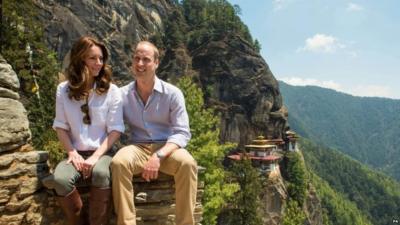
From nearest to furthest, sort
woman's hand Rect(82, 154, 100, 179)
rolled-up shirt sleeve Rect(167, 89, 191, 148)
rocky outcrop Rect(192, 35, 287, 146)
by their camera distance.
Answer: woman's hand Rect(82, 154, 100, 179), rolled-up shirt sleeve Rect(167, 89, 191, 148), rocky outcrop Rect(192, 35, 287, 146)

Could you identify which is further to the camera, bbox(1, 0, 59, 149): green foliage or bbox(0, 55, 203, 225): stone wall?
bbox(1, 0, 59, 149): green foliage

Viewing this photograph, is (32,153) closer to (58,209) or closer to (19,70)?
(58,209)

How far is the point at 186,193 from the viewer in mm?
5031

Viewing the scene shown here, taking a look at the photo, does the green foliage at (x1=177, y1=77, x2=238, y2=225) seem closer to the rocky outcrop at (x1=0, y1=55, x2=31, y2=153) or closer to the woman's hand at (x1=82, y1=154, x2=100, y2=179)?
the rocky outcrop at (x1=0, y1=55, x2=31, y2=153)

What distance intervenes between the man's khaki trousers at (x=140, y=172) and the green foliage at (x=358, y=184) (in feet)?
412

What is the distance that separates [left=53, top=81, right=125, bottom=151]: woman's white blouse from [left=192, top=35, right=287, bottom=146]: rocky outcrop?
5269 centimetres

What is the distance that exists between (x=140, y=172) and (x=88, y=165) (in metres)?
0.73

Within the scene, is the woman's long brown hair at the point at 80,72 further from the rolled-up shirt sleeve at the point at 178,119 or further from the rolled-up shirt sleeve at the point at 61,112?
the rolled-up shirt sleeve at the point at 178,119

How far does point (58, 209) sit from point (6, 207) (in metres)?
0.65

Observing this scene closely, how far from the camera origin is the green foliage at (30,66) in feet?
77.0

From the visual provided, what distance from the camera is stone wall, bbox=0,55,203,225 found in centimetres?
510

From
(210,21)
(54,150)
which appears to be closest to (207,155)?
(54,150)

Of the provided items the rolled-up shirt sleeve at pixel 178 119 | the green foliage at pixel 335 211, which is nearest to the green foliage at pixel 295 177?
the green foliage at pixel 335 211

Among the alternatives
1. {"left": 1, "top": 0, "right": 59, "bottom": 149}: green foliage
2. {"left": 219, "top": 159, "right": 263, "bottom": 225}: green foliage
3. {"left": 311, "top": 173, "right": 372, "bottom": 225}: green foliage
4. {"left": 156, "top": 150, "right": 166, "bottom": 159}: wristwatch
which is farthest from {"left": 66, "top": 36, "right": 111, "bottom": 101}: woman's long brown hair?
{"left": 311, "top": 173, "right": 372, "bottom": 225}: green foliage
